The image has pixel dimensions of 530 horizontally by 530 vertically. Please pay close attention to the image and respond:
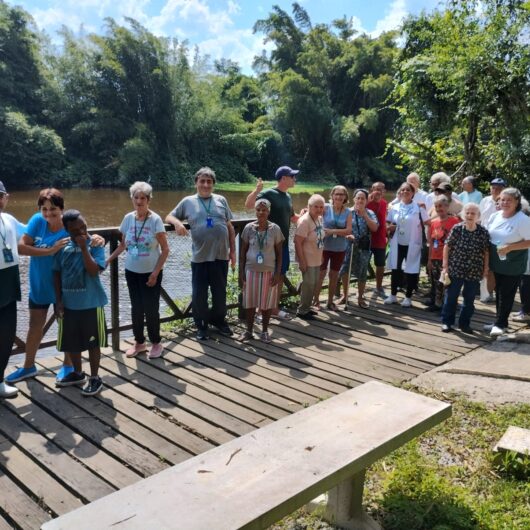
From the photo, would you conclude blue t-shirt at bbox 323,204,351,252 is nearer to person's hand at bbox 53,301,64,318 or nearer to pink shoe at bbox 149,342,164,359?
pink shoe at bbox 149,342,164,359

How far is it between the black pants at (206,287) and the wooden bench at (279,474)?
2284mm

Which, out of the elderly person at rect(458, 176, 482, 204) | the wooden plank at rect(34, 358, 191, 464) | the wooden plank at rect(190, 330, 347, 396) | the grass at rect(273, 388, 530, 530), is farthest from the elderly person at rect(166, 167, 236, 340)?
the elderly person at rect(458, 176, 482, 204)

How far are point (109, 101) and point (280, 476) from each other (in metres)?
33.7

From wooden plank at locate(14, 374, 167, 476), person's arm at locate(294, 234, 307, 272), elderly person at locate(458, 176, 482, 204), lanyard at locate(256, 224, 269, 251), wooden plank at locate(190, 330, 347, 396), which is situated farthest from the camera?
elderly person at locate(458, 176, 482, 204)

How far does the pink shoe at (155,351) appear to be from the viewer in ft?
14.7

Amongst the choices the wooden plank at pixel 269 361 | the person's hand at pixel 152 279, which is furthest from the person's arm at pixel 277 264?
the person's hand at pixel 152 279

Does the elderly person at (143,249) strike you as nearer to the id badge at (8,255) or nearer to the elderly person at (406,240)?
the id badge at (8,255)

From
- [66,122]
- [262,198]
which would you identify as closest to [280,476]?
[262,198]

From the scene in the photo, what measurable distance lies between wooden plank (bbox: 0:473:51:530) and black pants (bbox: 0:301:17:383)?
1062 mm

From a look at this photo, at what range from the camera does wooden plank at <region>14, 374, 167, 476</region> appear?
116 inches

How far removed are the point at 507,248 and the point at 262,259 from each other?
2.21m

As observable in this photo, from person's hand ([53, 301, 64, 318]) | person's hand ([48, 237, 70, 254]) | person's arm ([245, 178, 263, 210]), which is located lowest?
person's hand ([53, 301, 64, 318])

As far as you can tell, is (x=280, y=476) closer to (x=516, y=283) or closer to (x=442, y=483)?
(x=442, y=483)

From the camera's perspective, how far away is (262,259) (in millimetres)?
4824
